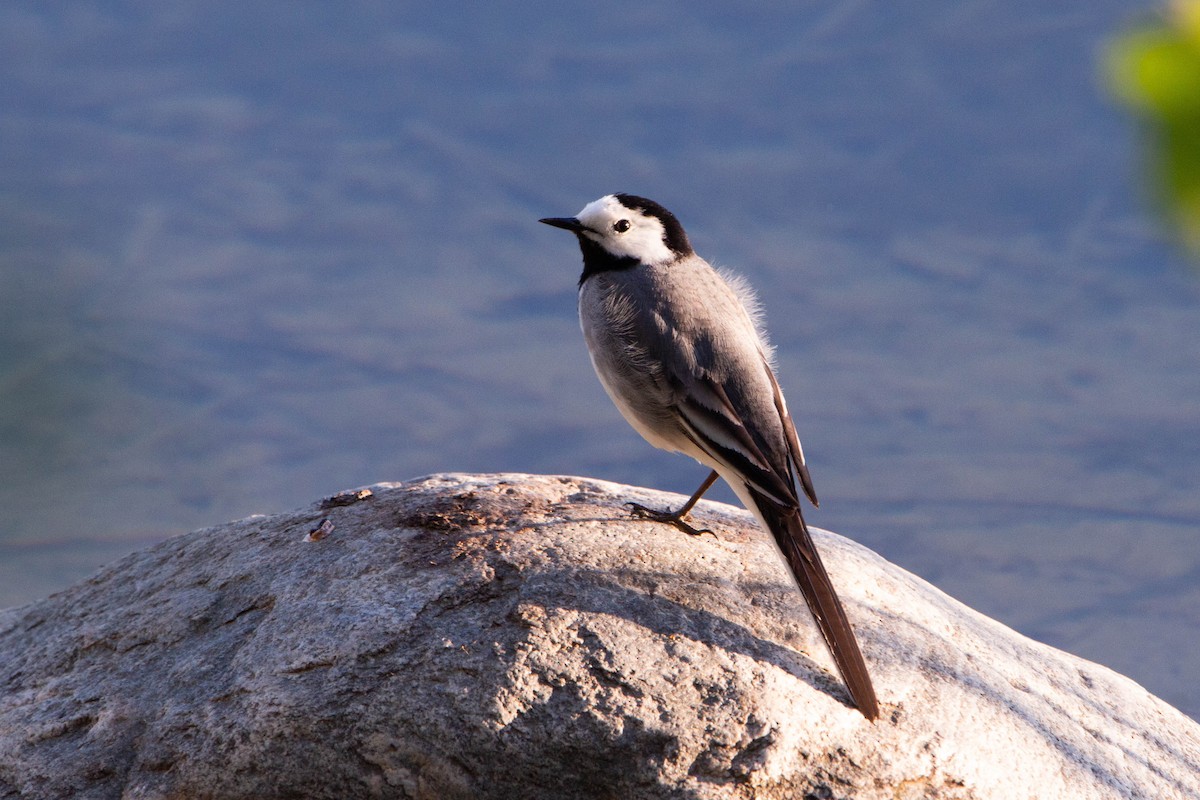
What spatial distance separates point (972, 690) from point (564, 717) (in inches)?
61.7

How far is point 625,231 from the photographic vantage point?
5.12m

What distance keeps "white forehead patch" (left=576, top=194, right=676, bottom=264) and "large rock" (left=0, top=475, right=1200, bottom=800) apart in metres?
1.11

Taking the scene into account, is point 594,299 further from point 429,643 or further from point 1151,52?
point 1151,52

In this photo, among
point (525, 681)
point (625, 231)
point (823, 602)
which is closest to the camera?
point (525, 681)

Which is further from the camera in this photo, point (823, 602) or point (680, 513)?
point (680, 513)

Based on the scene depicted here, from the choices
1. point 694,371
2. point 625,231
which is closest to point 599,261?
point 625,231

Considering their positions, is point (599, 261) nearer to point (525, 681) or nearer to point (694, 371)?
point (694, 371)

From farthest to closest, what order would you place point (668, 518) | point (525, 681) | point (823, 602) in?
1. point (668, 518)
2. point (823, 602)
3. point (525, 681)

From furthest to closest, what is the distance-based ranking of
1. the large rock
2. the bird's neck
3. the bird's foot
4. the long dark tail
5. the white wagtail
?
the bird's neck < the bird's foot < the white wagtail < the long dark tail < the large rock

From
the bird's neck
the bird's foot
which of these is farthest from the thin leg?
the bird's neck

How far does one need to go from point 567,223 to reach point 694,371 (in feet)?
3.60

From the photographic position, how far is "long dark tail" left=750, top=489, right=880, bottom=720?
3.83 metres

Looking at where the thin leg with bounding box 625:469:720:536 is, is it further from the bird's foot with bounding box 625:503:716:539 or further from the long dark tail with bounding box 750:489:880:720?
the long dark tail with bounding box 750:489:880:720

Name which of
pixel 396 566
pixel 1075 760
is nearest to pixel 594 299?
pixel 396 566
